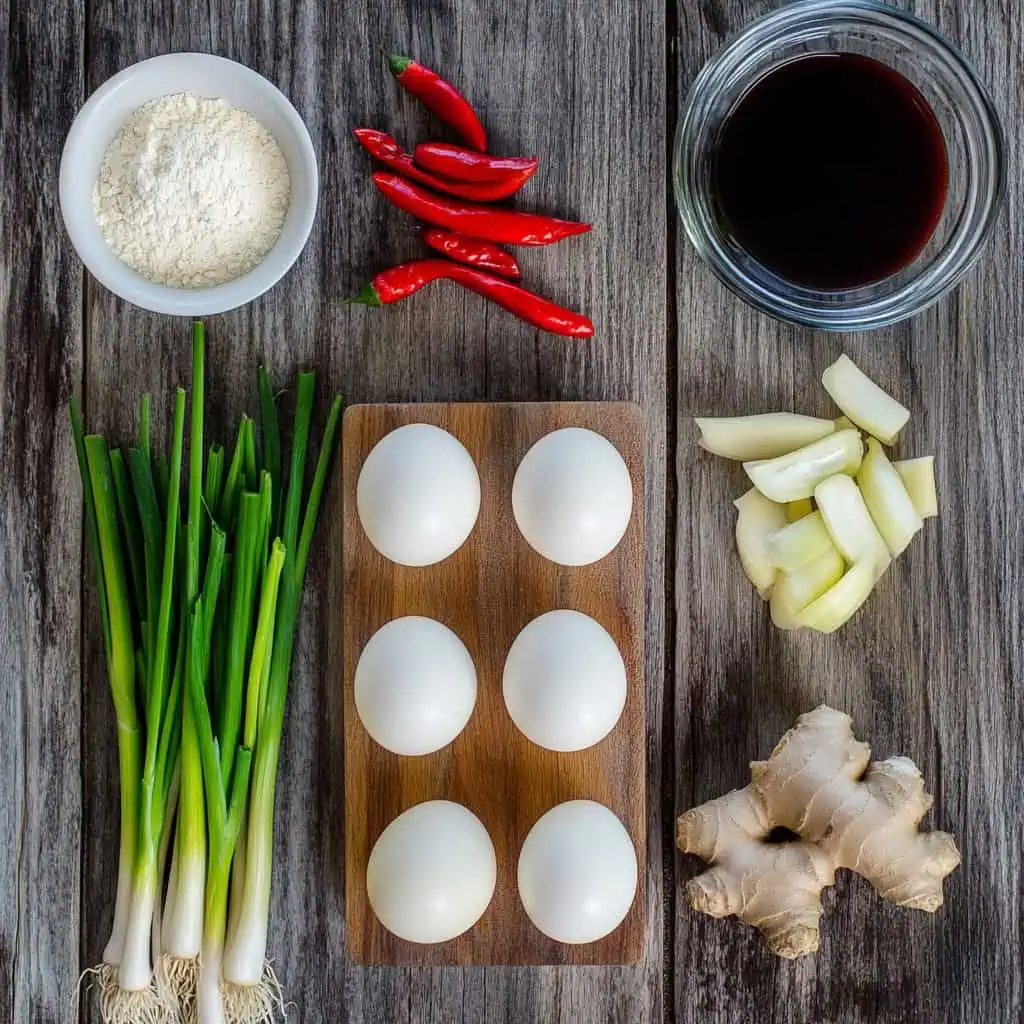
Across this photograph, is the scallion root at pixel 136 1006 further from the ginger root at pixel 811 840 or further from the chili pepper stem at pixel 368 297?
the chili pepper stem at pixel 368 297

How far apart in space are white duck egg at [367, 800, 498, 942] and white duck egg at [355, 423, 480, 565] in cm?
24

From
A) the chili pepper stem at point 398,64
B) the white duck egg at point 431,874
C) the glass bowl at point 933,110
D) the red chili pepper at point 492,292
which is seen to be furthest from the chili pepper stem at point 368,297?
the white duck egg at point 431,874

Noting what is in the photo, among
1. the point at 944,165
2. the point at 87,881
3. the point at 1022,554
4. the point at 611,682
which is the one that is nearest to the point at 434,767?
the point at 611,682

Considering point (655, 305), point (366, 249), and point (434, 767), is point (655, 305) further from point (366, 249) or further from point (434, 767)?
point (434, 767)

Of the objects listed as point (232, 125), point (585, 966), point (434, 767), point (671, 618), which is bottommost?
point (585, 966)

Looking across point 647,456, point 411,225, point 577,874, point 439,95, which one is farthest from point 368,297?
point 577,874

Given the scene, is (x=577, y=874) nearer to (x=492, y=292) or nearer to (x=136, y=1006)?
(x=136, y=1006)

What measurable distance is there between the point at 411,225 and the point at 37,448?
0.46 meters

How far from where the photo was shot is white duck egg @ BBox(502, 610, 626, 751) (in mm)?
926

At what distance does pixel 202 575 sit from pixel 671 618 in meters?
0.48

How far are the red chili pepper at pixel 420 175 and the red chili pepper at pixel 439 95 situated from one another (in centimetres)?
5

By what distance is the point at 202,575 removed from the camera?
1.02 metres

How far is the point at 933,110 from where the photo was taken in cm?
106

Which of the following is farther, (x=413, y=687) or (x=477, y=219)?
(x=477, y=219)
